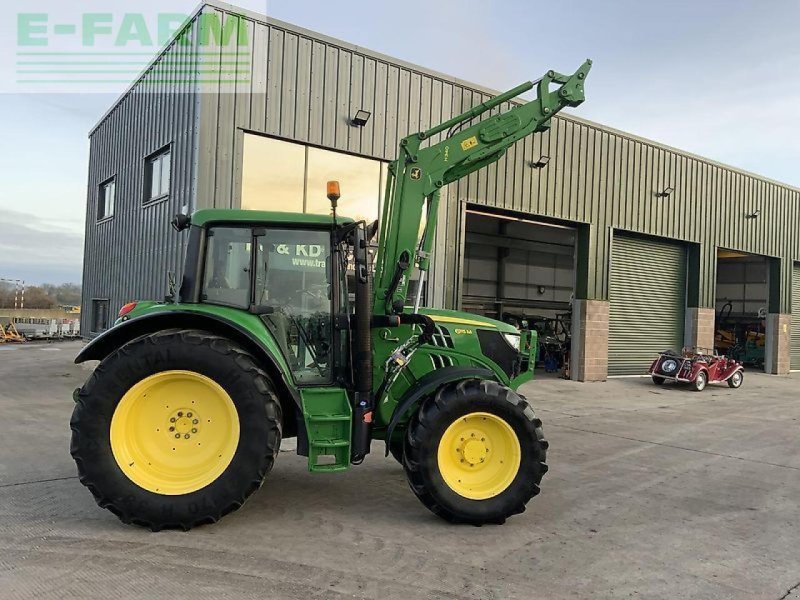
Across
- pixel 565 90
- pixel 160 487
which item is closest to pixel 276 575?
pixel 160 487

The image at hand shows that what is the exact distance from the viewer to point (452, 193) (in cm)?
1377

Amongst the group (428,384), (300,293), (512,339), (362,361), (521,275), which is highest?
(521,275)

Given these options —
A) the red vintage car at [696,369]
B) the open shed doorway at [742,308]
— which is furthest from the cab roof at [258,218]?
the open shed doorway at [742,308]

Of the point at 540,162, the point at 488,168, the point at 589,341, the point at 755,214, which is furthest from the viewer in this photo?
the point at 755,214

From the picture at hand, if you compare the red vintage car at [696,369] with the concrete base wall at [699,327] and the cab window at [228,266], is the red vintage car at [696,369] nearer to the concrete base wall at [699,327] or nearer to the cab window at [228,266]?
the concrete base wall at [699,327]

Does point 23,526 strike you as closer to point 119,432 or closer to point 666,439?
point 119,432

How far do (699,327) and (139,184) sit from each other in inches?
650

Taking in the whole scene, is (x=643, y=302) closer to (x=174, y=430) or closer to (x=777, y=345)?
(x=777, y=345)

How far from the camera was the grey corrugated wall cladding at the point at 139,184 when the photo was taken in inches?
444

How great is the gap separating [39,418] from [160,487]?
218 inches

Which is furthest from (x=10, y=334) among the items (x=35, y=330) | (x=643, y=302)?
(x=643, y=302)

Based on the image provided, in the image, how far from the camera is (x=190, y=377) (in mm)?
4477

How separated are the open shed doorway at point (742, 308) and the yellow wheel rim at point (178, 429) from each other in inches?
937

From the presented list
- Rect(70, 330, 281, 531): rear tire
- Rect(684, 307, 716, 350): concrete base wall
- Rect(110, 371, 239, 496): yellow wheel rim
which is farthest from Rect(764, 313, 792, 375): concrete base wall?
Rect(110, 371, 239, 496): yellow wheel rim
